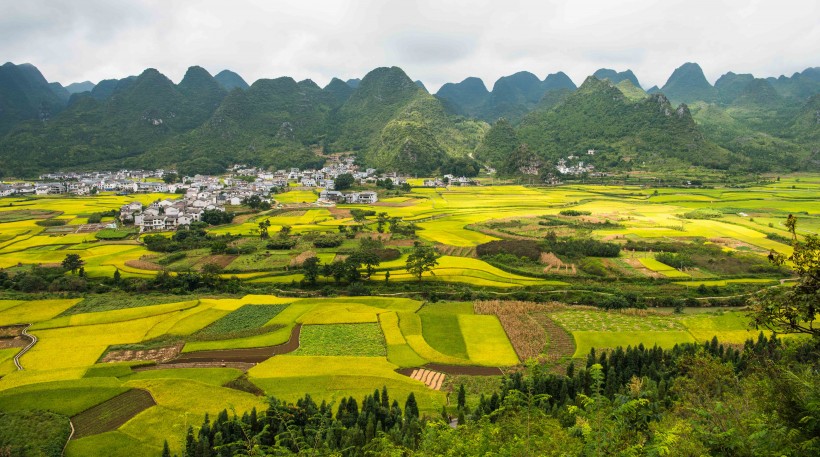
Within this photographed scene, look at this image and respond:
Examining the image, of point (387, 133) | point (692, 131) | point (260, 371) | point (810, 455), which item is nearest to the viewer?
point (810, 455)

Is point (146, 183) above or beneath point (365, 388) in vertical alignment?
above

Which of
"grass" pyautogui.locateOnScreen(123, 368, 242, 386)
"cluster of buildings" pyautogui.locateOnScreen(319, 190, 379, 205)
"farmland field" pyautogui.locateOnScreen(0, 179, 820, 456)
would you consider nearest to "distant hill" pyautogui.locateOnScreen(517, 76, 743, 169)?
"farmland field" pyautogui.locateOnScreen(0, 179, 820, 456)

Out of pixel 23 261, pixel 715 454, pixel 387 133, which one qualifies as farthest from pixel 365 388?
pixel 387 133

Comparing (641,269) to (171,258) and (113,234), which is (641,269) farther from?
(113,234)

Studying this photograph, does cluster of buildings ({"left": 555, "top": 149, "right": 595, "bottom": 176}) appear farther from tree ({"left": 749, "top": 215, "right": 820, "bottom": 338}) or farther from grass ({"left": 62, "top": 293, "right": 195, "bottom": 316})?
tree ({"left": 749, "top": 215, "right": 820, "bottom": 338})

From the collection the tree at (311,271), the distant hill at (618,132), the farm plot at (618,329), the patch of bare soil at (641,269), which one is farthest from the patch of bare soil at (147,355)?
the distant hill at (618,132)

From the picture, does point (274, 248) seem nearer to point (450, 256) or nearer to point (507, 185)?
point (450, 256)

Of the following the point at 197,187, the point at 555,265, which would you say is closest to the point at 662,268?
the point at 555,265

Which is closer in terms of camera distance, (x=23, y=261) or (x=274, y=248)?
(x=23, y=261)
